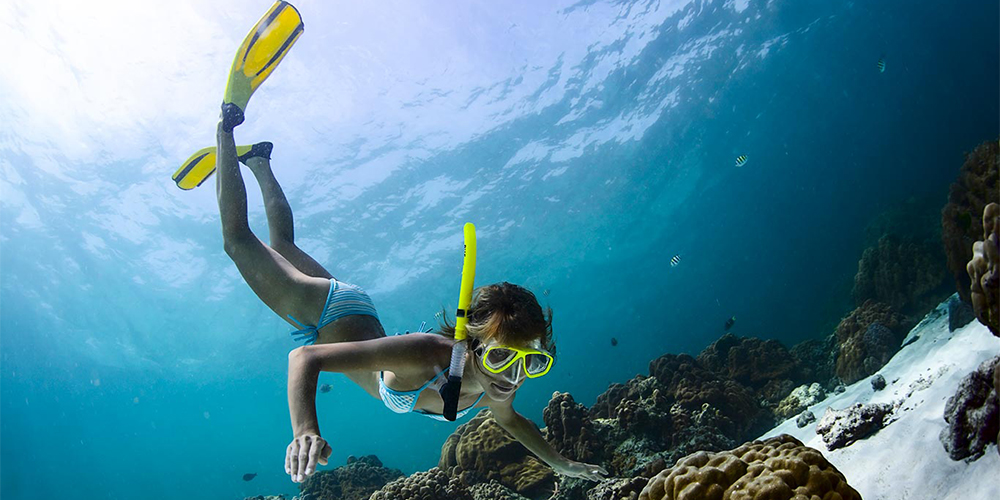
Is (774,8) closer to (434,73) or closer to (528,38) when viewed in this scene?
(528,38)

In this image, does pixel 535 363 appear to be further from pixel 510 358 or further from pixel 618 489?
pixel 618 489

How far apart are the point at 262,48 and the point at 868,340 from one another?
12.0 meters

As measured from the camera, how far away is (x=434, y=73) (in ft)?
69.5

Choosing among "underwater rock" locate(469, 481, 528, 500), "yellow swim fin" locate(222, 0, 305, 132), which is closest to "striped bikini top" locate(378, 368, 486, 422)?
"underwater rock" locate(469, 481, 528, 500)

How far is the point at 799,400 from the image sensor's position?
9203mm

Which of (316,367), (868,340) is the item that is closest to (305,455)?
(316,367)

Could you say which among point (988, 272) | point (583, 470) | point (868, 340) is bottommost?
point (868, 340)

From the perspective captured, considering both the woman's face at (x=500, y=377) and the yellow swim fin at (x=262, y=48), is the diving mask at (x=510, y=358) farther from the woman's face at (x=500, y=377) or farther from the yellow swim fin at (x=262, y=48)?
the yellow swim fin at (x=262, y=48)

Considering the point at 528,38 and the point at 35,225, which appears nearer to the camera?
the point at 528,38

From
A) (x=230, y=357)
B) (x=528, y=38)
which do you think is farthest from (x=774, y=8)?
(x=230, y=357)

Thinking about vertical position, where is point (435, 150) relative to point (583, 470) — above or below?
above

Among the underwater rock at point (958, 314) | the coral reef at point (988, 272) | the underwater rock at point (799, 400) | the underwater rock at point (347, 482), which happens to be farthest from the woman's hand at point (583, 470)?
the underwater rock at point (347, 482)

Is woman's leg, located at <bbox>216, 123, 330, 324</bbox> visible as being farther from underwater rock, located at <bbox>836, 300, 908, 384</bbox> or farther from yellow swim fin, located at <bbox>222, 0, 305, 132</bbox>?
underwater rock, located at <bbox>836, 300, 908, 384</bbox>

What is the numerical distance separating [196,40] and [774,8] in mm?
27412
